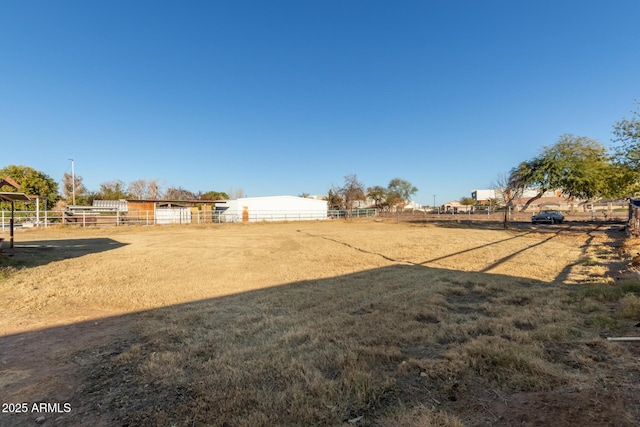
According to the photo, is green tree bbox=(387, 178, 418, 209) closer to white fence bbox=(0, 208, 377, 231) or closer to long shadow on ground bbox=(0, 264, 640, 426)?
white fence bbox=(0, 208, 377, 231)

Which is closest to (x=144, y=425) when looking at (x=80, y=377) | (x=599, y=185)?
(x=80, y=377)

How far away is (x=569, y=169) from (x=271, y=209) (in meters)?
32.8

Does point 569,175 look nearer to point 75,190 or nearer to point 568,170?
point 568,170

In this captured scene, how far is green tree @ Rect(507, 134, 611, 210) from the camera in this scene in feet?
72.4

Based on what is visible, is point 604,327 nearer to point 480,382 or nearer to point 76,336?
point 480,382

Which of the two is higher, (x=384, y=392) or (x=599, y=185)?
(x=599, y=185)

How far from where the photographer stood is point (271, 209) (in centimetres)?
4412

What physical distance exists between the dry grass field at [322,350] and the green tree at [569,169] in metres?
18.8

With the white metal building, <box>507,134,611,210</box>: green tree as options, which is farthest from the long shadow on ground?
the white metal building

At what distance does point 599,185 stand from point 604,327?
74.3ft

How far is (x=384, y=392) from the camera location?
2.63 metres

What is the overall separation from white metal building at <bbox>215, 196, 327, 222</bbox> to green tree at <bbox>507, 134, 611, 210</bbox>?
2696cm

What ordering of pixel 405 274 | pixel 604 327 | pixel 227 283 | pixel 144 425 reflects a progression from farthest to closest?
pixel 405 274
pixel 227 283
pixel 604 327
pixel 144 425

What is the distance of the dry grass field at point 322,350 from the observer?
2.39 meters
